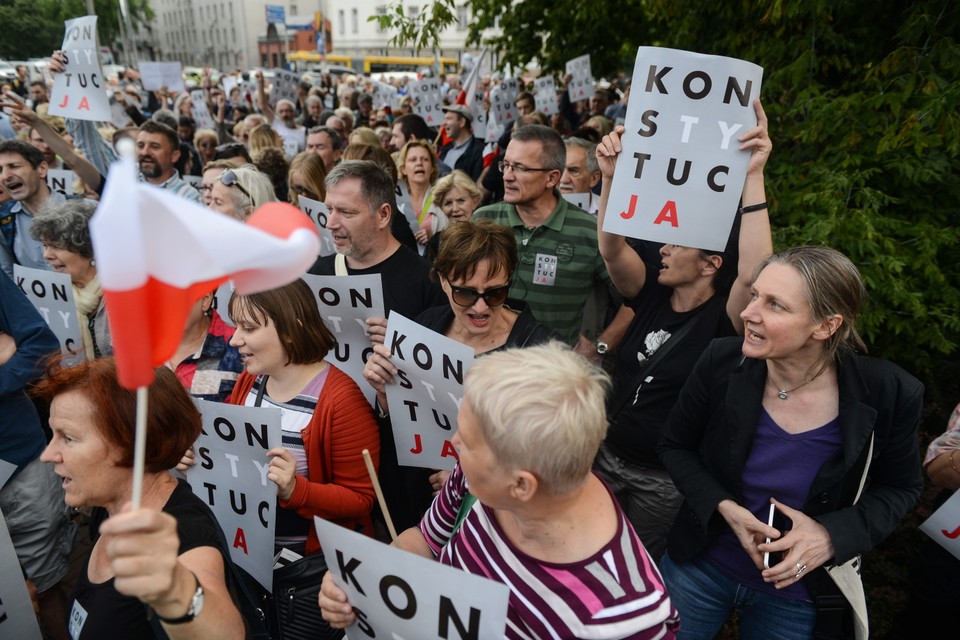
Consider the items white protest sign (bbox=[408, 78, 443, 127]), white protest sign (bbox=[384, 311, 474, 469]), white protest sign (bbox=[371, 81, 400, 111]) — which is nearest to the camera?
white protest sign (bbox=[384, 311, 474, 469])

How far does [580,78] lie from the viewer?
32.2 ft

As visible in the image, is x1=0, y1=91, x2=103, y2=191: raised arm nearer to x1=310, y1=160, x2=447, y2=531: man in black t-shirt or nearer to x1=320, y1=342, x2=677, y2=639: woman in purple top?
x1=310, y1=160, x2=447, y2=531: man in black t-shirt

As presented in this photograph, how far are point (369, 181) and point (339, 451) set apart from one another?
1.71 meters

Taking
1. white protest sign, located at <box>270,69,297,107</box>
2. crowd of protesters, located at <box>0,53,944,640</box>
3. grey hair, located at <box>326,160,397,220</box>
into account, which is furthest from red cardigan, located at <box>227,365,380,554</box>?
white protest sign, located at <box>270,69,297,107</box>

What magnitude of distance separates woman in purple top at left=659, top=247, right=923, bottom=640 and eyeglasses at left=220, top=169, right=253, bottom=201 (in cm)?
307

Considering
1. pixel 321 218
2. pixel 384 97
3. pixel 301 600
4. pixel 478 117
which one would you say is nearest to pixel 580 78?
pixel 478 117

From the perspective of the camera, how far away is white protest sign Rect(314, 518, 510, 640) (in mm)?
1446

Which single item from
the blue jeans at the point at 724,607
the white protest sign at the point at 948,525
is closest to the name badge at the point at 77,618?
the blue jeans at the point at 724,607

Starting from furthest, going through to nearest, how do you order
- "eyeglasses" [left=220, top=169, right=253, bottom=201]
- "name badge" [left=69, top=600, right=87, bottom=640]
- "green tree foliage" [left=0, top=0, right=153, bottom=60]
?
"green tree foliage" [left=0, top=0, right=153, bottom=60] → "eyeglasses" [left=220, top=169, right=253, bottom=201] → "name badge" [left=69, top=600, right=87, bottom=640]

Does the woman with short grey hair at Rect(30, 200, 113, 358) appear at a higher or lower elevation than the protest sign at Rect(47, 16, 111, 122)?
lower

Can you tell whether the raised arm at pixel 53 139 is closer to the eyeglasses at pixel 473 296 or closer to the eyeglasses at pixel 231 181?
the eyeglasses at pixel 231 181

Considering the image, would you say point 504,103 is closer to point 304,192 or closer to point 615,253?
point 304,192

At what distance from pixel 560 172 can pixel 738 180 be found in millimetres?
1556

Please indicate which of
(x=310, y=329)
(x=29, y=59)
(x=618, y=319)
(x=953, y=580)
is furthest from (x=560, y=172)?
(x=29, y=59)
